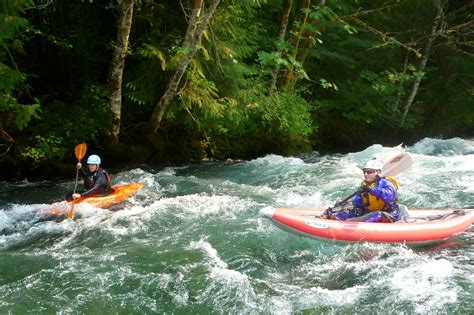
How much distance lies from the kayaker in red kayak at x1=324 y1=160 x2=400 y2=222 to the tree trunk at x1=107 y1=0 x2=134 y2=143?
508cm

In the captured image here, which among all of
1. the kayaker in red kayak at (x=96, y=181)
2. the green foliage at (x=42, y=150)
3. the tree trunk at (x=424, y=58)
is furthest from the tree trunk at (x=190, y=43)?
the tree trunk at (x=424, y=58)

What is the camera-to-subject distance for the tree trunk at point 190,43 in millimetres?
9070

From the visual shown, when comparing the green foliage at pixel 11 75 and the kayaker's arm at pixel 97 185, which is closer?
the green foliage at pixel 11 75

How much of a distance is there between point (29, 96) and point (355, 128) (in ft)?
34.6

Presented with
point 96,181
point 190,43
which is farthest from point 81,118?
point 190,43

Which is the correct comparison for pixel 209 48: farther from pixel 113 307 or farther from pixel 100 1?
pixel 113 307

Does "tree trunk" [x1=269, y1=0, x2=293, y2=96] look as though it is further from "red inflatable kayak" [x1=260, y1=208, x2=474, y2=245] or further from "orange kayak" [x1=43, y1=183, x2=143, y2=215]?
"red inflatable kayak" [x1=260, y1=208, x2=474, y2=245]

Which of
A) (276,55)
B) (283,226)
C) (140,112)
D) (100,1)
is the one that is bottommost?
(283,226)

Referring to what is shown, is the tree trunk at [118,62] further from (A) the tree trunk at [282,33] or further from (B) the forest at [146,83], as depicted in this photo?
(A) the tree trunk at [282,33]

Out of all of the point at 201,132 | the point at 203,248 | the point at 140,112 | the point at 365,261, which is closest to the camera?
the point at 365,261

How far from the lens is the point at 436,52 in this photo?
17.6 metres

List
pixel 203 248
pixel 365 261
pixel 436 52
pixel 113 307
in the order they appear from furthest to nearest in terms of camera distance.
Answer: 1. pixel 436 52
2. pixel 203 248
3. pixel 365 261
4. pixel 113 307

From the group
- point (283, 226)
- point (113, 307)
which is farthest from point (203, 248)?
point (113, 307)

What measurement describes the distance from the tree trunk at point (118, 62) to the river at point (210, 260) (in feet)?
5.70
